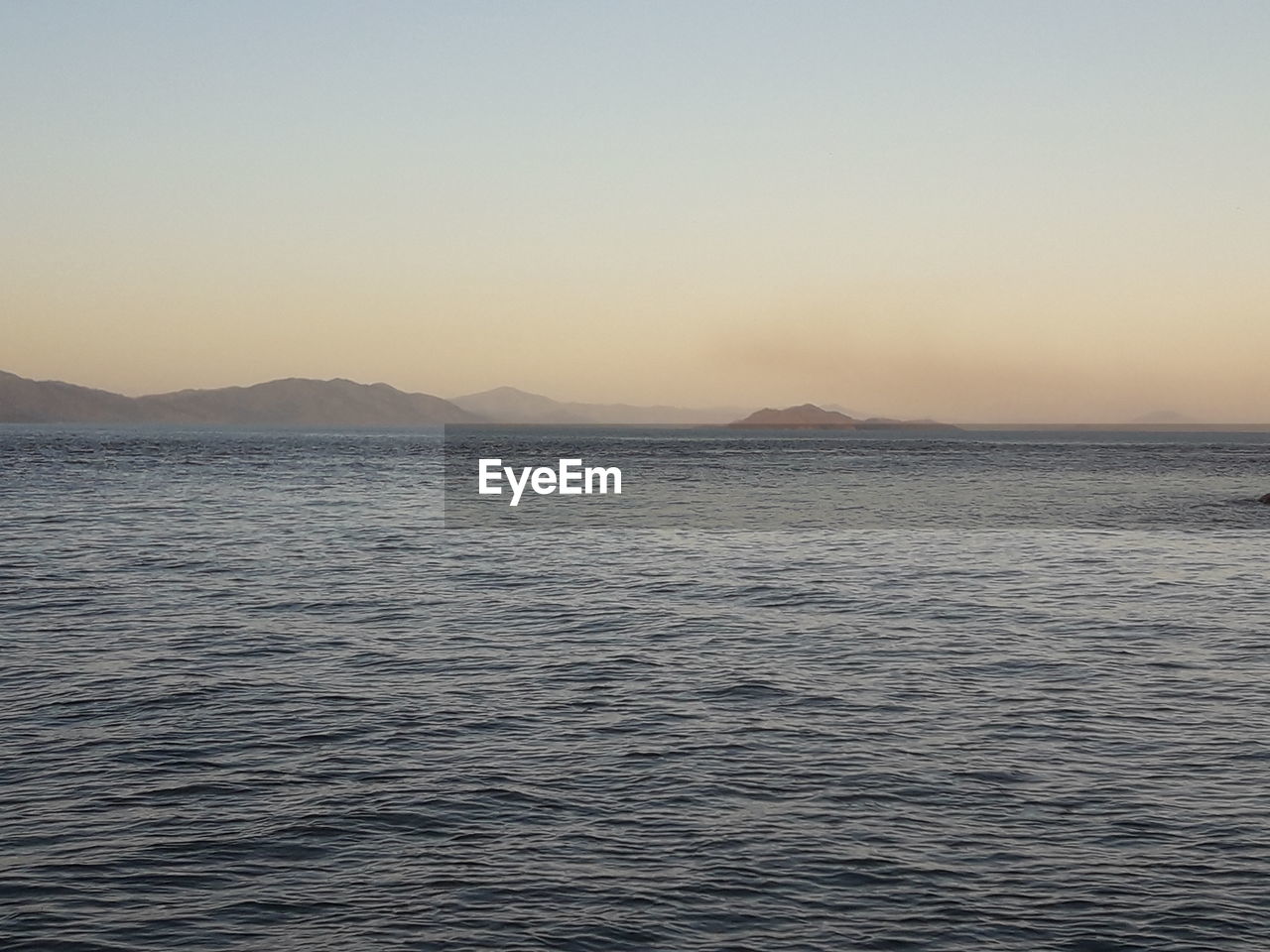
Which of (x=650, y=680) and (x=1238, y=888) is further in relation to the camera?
(x=650, y=680)

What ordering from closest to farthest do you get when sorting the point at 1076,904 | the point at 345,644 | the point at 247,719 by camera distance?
the point at 1076,904, the point at 247,719, the point at 345,644

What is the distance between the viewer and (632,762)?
1938cm

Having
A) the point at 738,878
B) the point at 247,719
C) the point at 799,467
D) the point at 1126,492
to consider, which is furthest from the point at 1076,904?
the point at 799,467

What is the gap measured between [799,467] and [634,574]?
Result: 105029 millimetres

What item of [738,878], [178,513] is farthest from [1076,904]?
[178,513]

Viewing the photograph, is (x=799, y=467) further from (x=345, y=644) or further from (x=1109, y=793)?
(x=1109, y=793)

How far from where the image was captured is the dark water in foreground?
13812 mm

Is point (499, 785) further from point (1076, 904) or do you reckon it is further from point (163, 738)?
point (1076, 904)

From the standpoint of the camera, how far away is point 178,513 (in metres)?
67.3

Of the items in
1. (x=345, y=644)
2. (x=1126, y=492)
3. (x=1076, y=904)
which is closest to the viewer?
(x=1076, y=904)

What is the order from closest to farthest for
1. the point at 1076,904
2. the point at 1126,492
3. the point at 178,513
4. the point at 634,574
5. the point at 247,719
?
1. the point at 1076,904
2. the point at 247,719
3. the point at 634,574
4. the point at 178,513
5. the point at 1126,492

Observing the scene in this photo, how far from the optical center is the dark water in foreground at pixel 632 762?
13812 mm

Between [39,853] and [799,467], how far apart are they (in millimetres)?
134052

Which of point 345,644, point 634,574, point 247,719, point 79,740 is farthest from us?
point 634,574
